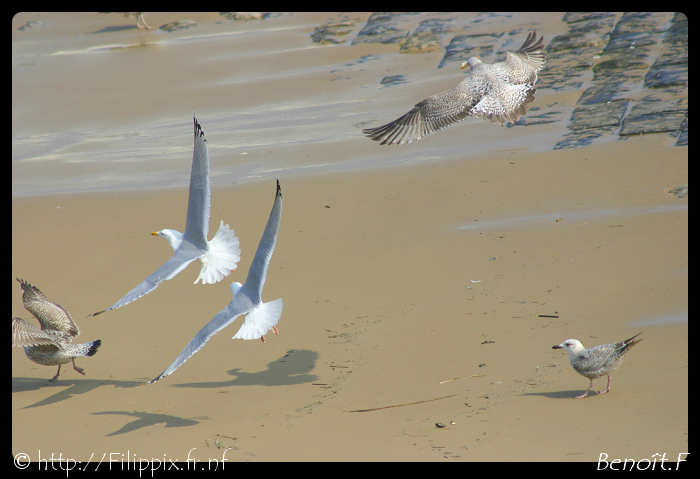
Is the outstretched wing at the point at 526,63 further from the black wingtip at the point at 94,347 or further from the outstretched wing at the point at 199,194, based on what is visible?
the black wingtip at the point at 94,347

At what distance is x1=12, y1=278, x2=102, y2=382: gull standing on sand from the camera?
17.4 ft

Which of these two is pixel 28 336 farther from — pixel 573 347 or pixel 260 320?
pixel 573 347

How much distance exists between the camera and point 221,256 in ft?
20.1

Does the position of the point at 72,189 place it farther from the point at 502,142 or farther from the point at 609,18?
the point at 609,18

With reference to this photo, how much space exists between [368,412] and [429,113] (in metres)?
3.72

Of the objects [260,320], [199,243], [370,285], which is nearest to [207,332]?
[260,320]

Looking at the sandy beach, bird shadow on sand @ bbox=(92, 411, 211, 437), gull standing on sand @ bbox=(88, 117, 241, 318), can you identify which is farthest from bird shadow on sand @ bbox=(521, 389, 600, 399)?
gull standing on sand @ bbox=(88, 117, 241, 318)

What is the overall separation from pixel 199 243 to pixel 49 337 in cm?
147

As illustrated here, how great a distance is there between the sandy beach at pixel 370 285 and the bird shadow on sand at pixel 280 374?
0.02 metres

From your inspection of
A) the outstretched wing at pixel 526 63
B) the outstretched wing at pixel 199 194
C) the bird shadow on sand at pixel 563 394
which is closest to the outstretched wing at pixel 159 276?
the outstretched wing at pixel 199 194

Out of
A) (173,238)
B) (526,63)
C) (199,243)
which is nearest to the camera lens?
(199,243)

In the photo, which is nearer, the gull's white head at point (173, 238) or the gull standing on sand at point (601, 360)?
the gull standing on sand at point (601, 360)

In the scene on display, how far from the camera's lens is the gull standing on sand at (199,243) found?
5559 mm

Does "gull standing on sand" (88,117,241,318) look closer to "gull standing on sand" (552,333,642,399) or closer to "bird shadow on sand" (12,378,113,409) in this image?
"bird shadow on sand" (12,378,113,409)
